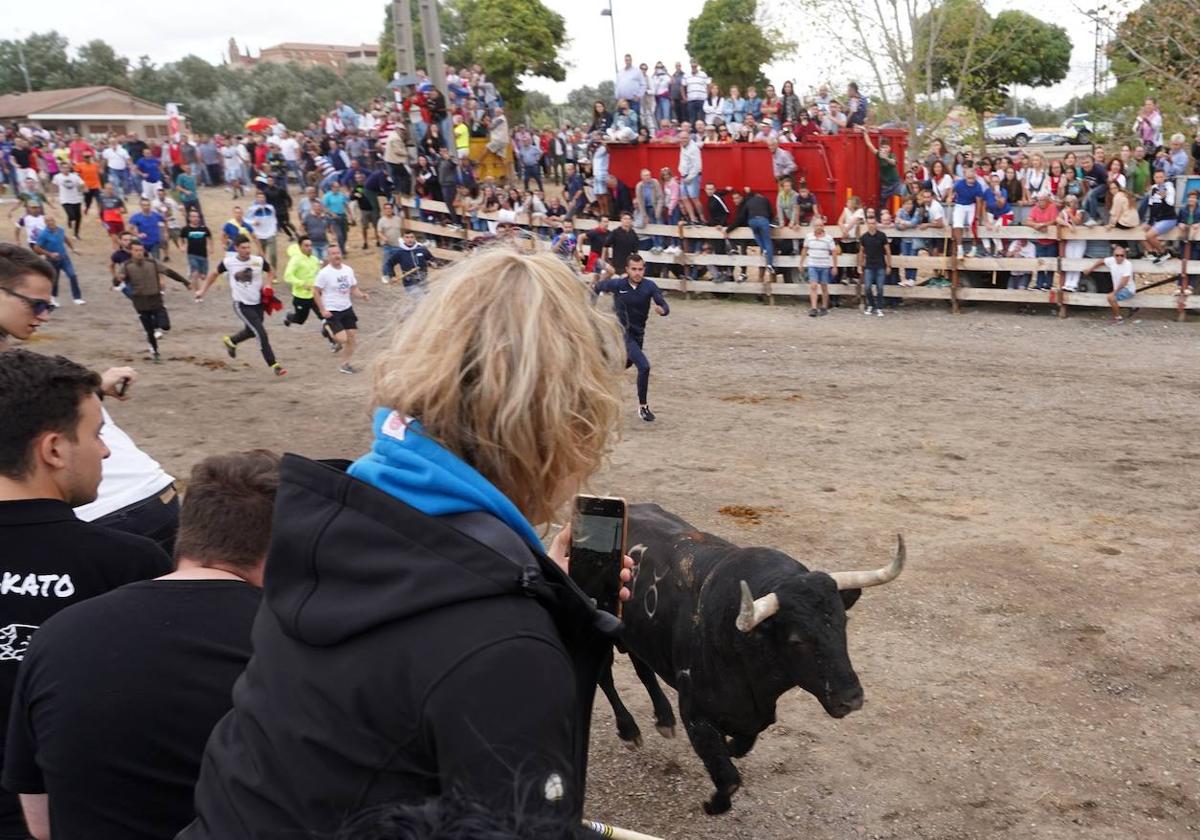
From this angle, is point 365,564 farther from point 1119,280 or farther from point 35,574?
point 1119,280

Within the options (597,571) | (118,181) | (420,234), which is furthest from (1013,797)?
(118,181)

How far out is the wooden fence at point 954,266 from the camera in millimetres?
16125

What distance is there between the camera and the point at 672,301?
2005cm

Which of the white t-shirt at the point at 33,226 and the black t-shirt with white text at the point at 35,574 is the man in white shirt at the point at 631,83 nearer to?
the white t-shirt at the point at 33,226

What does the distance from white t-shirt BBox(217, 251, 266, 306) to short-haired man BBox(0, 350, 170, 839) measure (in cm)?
1185

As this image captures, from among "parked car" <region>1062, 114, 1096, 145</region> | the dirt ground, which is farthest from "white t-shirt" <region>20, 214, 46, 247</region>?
"parked car" <region>1062, 114, 1096, 145</region>

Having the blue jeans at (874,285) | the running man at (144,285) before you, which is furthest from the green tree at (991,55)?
the running man at (144,285)

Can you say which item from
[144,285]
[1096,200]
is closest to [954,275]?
[1096,200]

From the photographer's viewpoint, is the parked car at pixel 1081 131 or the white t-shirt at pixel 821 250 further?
the parked car at pixel 1081 131

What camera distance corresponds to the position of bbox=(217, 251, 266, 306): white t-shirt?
14109 mm

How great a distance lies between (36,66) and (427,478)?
8475cm

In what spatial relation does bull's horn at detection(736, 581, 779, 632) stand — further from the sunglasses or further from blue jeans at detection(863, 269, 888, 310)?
blue jeans at detection(863, 269, 888, 310)

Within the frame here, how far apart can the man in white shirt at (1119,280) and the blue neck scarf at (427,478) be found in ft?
53.7

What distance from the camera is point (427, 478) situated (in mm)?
1499
